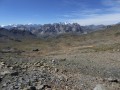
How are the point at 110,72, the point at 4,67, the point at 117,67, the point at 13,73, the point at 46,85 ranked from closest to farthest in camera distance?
the point at 46,85, the point at 13,73, the point at 4,67, the point at 110,72, the point at 117,67

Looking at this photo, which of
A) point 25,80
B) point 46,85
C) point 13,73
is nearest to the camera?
point 46,85

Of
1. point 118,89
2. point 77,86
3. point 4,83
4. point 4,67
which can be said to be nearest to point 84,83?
point 77,86

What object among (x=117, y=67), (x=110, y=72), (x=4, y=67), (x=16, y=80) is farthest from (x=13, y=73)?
(x=117, y=67)

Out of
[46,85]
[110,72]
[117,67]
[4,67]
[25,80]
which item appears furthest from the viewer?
[117,67]

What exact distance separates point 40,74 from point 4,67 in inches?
157

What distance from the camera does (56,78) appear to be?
2084cm

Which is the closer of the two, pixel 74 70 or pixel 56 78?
pixel 56 78

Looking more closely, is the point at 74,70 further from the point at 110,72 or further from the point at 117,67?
→ the point at 117,67

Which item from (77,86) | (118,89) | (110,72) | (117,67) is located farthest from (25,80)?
(117,67)

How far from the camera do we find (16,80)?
64.6 feet

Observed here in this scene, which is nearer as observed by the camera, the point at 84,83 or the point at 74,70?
the point at 84,83

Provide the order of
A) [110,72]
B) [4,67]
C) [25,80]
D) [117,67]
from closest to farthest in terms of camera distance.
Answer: [25,80], [4,67], [110,72], [117,67]

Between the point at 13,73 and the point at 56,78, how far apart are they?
3.34m

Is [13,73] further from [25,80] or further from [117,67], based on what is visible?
[117,67]
